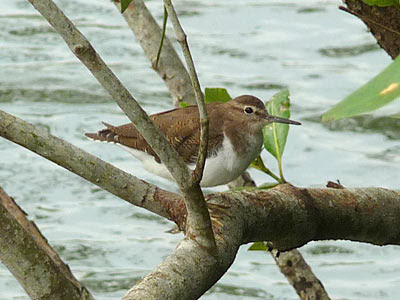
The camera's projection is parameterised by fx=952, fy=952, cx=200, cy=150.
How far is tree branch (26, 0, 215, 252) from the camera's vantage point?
1.01 metres

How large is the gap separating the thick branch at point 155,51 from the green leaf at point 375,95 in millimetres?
1965

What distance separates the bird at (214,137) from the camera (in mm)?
2502

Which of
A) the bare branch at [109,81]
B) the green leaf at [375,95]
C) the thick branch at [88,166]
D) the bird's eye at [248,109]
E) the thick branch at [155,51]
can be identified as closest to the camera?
the green leaf at [375,95]

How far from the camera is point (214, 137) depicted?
2664 mm

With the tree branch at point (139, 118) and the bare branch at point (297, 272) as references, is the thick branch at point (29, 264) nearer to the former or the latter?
the tree branch at point (139, 118)

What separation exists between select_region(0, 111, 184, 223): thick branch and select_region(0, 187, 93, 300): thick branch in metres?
0.25

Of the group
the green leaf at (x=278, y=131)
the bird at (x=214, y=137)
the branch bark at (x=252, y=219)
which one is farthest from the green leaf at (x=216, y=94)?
the branch bark at (x=252, y=219)

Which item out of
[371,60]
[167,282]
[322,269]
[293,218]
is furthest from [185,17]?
[167,282]

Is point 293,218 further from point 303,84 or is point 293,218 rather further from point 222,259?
point 303,84

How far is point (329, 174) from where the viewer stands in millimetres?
4109

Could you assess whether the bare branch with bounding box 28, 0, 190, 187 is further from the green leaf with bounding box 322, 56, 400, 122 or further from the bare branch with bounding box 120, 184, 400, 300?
the green leaf with bounding box 322, 56, 400, 122

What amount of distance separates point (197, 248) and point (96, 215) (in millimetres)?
2699

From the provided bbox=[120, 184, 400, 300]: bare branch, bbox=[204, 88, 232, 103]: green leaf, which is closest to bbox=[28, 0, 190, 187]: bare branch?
bbox=[120, 184, 400, 300]: bare branch

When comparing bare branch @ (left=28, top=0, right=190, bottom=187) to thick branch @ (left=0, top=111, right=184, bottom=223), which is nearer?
bare branch @ (left=28, top=0, right=190, bottom=187)
